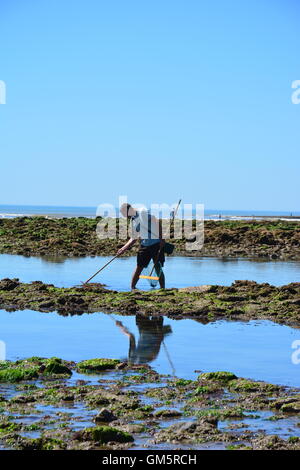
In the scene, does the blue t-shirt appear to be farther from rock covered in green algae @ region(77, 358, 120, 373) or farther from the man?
rock covered in green algae @ region(77, 358, 120, 373)

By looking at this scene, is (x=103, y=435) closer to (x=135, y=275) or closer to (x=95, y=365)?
(x=95, y=365)

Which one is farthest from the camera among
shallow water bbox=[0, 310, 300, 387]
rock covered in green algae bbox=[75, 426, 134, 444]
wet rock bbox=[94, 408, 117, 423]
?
shallow water bbox=[0, 310, 300, 387]

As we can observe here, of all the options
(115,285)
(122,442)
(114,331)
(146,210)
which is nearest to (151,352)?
(114,331)

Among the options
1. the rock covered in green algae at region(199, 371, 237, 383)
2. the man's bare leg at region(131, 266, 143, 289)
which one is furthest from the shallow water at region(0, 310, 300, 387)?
the man's bare leg at region(131, 266, 143, 289)

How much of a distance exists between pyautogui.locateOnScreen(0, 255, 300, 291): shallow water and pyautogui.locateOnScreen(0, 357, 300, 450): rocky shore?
829 cm

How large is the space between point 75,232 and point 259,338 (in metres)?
25.1

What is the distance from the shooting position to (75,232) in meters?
35.7

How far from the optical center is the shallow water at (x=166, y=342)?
9.25 metres

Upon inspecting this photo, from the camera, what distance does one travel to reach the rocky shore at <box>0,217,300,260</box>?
28906 millimetres

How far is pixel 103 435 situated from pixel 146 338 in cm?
482

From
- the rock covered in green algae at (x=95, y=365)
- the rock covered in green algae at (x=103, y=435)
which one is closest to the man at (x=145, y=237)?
the rock covered in green algae at (x=95, y=365)

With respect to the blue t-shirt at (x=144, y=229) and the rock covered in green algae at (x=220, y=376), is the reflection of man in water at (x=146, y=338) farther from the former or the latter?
the blue t-shirt at (x=144, y=229)

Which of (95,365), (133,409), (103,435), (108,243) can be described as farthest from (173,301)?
(108,243)
